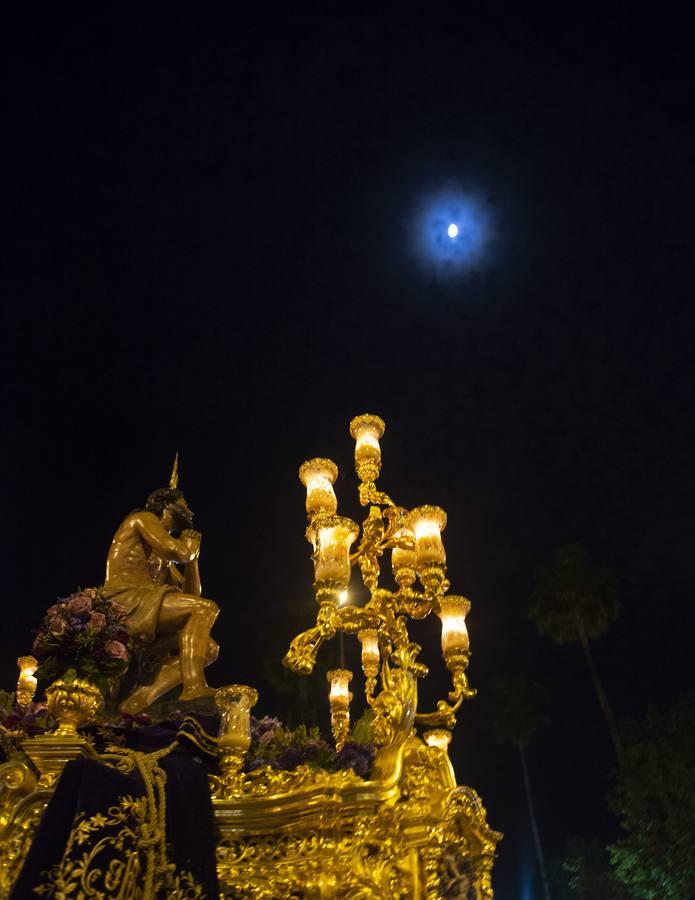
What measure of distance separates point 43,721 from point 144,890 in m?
1.94

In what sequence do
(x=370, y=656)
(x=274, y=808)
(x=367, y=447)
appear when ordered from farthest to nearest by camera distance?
(x=370, y=656) < (x=367, y=447) < (x=274, y=808)

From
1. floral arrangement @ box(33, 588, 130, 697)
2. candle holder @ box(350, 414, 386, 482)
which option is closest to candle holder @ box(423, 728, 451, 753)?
candle holder @ box(350, 414, 386, 482)

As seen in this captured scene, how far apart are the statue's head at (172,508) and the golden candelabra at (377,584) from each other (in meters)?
1.68

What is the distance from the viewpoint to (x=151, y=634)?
705 centimetres

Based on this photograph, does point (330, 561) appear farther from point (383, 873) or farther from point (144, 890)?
point (144, 890)

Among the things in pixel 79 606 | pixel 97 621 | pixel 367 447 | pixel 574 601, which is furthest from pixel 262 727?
pixel 574 601

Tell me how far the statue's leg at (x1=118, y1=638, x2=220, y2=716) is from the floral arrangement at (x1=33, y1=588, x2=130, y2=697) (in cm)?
172

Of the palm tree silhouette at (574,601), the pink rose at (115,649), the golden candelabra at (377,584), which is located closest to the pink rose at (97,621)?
→ the pink rose at (115,649)

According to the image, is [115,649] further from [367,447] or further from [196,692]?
[367,447]

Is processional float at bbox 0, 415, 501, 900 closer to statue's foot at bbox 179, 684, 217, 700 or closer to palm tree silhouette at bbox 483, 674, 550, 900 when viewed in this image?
statue's foot at bbox 179, 684, 217, 700

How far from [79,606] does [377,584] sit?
3.99m

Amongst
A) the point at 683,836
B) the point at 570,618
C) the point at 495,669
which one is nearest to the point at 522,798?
the point at 495,669

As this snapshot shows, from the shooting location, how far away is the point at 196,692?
677 cm

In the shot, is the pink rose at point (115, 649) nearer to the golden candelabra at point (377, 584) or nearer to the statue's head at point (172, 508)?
the golden candelabra at point (377, 584)
